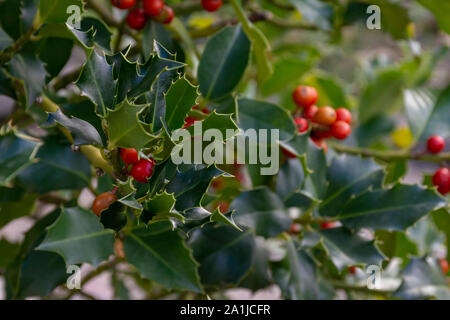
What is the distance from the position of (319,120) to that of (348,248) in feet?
0.71

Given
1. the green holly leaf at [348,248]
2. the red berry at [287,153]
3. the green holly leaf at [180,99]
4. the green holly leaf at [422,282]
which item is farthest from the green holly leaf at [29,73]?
the green holly leaf at [422,282]

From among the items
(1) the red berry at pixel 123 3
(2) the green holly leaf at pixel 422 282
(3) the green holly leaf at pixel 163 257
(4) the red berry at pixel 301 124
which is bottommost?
(2) the green holly leaf at pixel 422 282

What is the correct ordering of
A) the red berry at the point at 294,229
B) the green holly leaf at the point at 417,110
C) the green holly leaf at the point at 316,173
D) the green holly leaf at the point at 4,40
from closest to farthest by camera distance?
1. the green holly leaf at the point at 4,40
2. the green holly leaf at the point at 316,173
3. the red berry at the point at 294,229
4. the green holly leaf at the point at 417,110

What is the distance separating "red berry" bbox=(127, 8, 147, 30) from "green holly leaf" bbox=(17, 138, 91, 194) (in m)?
0.22

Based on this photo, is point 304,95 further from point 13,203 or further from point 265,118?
point 13,203

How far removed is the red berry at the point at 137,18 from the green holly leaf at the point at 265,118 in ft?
0.67

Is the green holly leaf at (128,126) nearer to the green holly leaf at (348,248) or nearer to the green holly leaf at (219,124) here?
the green holly leaf at (219,124)

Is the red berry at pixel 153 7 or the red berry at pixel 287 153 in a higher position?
the red berry at pixel 153 7

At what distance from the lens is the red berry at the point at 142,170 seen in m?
0.52

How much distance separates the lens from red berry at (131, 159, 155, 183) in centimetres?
52

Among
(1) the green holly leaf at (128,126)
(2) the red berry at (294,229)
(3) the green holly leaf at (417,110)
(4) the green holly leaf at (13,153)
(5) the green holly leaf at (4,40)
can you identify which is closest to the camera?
(1) the green holly leaf at (128,126)

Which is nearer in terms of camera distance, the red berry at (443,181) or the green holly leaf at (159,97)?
the green holly leaf at (159,97)

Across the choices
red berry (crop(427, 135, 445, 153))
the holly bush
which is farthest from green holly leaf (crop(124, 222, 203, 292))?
red berry (crop(427, 135, 445, 153))
